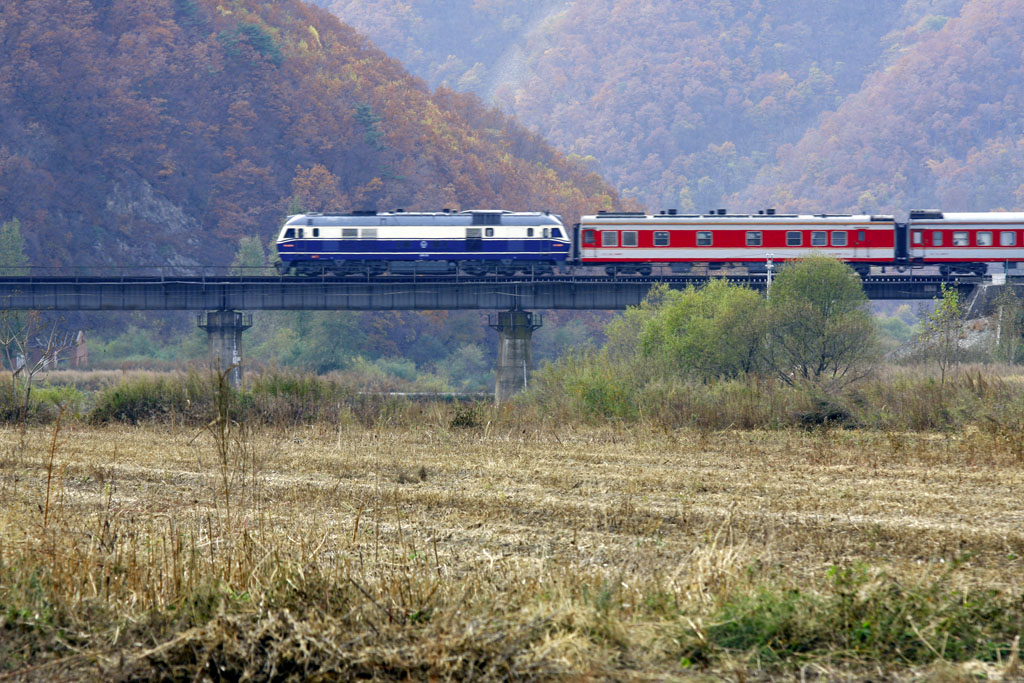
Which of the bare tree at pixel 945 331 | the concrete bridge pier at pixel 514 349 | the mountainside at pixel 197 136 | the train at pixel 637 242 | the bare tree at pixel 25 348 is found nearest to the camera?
the bare tree at pixel 25 348

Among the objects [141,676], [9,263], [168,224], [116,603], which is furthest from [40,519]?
[168,224]

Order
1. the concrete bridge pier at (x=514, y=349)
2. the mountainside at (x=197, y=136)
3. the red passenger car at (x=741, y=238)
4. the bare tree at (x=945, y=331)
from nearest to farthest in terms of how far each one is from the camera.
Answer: the bare tree at (x=945, y=331), the red passenger car at (x=741, y=238), the concrete bridge pier at (x=514, y=349), the mountainside at (x=197, y=136)

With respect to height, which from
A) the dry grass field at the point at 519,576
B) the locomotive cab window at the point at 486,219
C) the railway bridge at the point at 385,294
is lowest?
the dry grass field at the point at 519,576

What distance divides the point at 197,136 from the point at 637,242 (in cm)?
6395

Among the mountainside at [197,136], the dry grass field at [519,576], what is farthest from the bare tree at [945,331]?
the mountainside at [197,136]

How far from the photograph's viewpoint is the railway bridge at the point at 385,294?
52.9 m

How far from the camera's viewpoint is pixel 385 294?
2157 inches

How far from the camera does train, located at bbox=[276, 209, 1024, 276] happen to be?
51.0 m

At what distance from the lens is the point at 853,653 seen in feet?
21.4

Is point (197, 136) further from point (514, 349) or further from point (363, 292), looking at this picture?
point (514, 349)

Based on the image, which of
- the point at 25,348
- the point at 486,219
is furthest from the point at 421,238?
the point at 25,348

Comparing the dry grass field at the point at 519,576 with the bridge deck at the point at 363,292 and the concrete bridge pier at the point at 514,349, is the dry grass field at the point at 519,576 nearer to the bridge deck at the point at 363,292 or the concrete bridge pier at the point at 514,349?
the bridge deck at the point at 363,292

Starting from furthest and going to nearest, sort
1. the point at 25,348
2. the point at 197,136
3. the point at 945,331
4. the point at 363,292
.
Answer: the point at 197,136
the point at 363,292
the point at 945,331
the point at 25,348

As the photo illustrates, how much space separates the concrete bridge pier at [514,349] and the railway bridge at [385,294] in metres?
0.06
